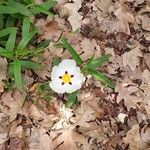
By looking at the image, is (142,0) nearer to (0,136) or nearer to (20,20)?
(20,20)

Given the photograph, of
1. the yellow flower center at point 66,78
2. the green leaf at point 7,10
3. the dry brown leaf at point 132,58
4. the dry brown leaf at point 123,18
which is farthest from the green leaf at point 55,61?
the dry brown leaf at point 123,18

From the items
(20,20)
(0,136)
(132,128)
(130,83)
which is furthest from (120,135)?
(20,20)

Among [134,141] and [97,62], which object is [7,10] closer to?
[97,62]

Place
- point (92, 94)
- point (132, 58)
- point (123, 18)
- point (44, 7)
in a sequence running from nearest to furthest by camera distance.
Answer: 1. point (44, 7)
2. point (92, 94)
3. point (132, 58)
4. point (123, 18)

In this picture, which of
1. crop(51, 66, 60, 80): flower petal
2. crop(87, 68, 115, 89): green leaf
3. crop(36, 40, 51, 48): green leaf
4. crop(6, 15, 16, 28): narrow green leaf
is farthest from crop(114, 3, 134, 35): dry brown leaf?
crop(6, 15, 16, 28): narrow green leaf

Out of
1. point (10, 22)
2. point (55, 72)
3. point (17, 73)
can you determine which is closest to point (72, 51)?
point (55, 72)

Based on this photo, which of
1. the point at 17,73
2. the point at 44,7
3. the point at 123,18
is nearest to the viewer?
the point at 17,73

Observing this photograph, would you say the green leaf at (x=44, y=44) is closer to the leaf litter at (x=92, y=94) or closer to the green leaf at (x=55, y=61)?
the leaf litter at (x=92, y=94)
